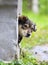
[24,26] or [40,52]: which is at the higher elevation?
[24,26]

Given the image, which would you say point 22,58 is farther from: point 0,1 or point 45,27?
point 45,27

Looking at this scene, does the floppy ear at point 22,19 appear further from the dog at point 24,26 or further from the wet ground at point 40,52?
the wet ground at point 40,52

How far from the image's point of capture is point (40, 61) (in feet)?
27.2

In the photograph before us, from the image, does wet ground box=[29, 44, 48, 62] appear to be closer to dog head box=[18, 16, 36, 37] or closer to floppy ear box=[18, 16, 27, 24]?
dog head box=[18, 16, 36, 37]

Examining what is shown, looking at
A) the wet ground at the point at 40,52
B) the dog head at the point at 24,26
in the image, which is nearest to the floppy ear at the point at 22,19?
the dog head at the point at 24,26

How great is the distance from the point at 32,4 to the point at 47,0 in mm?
2376

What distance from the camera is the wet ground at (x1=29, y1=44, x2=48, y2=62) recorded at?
8570 millimetres

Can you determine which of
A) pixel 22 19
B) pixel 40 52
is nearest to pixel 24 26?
pixel 22 19

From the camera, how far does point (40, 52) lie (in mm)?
9188

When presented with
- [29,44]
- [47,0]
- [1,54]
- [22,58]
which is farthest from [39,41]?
[47,0]

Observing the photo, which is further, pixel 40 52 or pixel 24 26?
pixel 40 52

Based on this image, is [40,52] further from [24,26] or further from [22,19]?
[22,19]

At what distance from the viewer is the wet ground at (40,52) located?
8.57m

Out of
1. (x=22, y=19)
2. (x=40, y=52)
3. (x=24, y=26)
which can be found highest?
(x=22, y=19)
